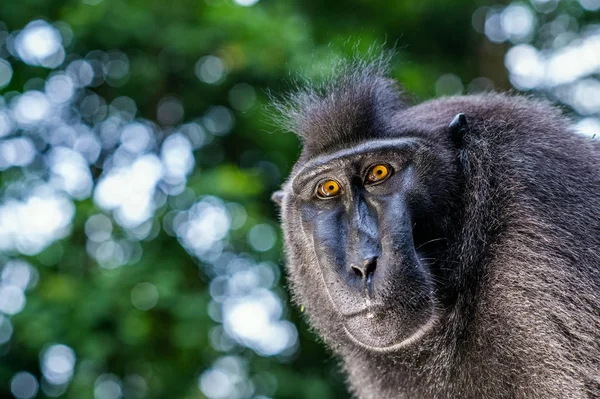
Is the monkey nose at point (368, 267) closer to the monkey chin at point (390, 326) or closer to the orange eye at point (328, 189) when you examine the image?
the monkey chin at point (390, 326)

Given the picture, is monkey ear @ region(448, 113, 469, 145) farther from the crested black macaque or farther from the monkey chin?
the monkey chin

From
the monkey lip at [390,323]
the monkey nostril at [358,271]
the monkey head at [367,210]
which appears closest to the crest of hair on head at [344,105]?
the monkey head at [367,210]

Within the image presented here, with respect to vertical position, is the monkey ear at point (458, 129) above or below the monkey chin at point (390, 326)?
above

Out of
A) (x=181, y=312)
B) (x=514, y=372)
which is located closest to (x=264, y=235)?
(x=181, y=312)

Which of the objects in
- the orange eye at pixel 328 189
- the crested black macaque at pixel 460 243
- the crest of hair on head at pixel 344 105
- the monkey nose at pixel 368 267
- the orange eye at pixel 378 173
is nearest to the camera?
the crested black macaque at pixel 460 243

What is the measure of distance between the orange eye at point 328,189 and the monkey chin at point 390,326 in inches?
27.9

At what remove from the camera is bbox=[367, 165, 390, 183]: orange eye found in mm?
3740

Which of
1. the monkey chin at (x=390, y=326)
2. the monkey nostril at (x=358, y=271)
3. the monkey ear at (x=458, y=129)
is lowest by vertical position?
the monkey chin at (x=390, y=326)

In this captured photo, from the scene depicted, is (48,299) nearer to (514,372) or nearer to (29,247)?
(29,247)

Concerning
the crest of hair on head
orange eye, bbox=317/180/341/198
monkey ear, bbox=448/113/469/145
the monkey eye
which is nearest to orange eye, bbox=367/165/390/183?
the monkey eye

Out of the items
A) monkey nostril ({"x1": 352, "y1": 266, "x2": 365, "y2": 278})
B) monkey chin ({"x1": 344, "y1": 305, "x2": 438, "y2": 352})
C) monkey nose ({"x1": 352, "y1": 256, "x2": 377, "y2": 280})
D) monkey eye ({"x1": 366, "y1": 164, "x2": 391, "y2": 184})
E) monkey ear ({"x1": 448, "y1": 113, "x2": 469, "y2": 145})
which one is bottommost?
monkey chin ({"x1": 344, "y1": 305, "x2": 438, "y2": 352})

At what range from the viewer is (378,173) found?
375 centimetres

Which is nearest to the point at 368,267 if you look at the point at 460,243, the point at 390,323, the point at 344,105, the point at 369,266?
the point at 369,266

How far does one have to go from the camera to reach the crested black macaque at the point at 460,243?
10.6 feet
